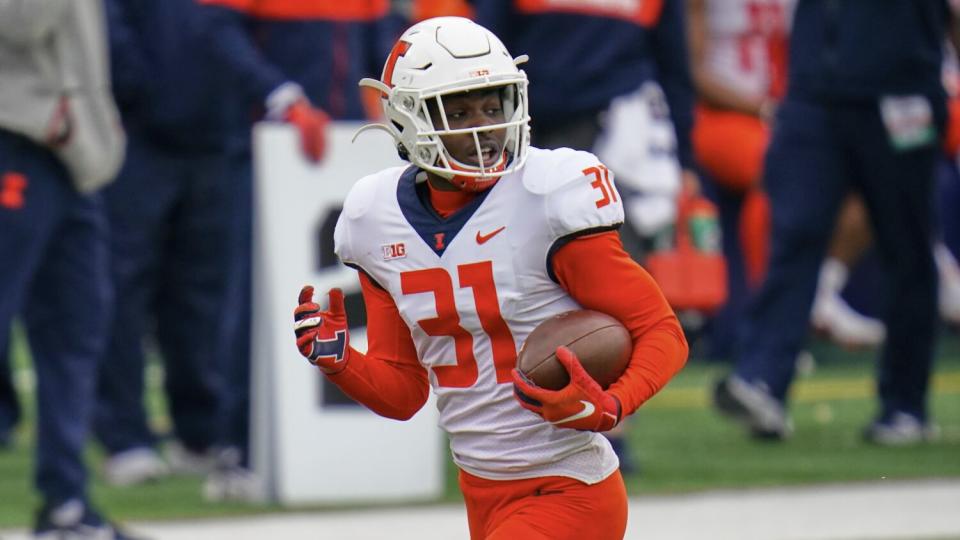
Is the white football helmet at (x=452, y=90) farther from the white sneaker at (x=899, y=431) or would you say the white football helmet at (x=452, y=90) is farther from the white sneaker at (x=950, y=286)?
the white sneaker at (x=950, y=286)

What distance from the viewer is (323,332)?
406 cm

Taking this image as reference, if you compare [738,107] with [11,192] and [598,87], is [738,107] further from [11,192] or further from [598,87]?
[11,192]

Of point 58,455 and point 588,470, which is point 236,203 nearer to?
point 58,455

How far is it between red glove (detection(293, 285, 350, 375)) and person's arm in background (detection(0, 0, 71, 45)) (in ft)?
5.97

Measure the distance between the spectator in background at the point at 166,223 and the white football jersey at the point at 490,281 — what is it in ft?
10.3

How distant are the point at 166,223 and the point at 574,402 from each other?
14.1ft

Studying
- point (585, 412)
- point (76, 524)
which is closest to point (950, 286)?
point (76, 524)

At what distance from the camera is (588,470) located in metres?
4.06

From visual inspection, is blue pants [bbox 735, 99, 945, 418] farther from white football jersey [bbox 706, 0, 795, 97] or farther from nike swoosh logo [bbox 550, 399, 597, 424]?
nike swoosh logo [bbox 550, 399, 597, 424]

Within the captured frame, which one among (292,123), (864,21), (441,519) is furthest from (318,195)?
(864,21)

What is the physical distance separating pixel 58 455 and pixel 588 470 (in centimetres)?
226

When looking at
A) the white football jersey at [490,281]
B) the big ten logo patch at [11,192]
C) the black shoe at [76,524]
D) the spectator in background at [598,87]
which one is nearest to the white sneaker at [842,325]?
the spectator in background at [598,87]

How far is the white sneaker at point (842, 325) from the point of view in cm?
1149

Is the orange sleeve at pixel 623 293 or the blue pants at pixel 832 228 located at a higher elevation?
the orange sleeve at pixel 623 293
